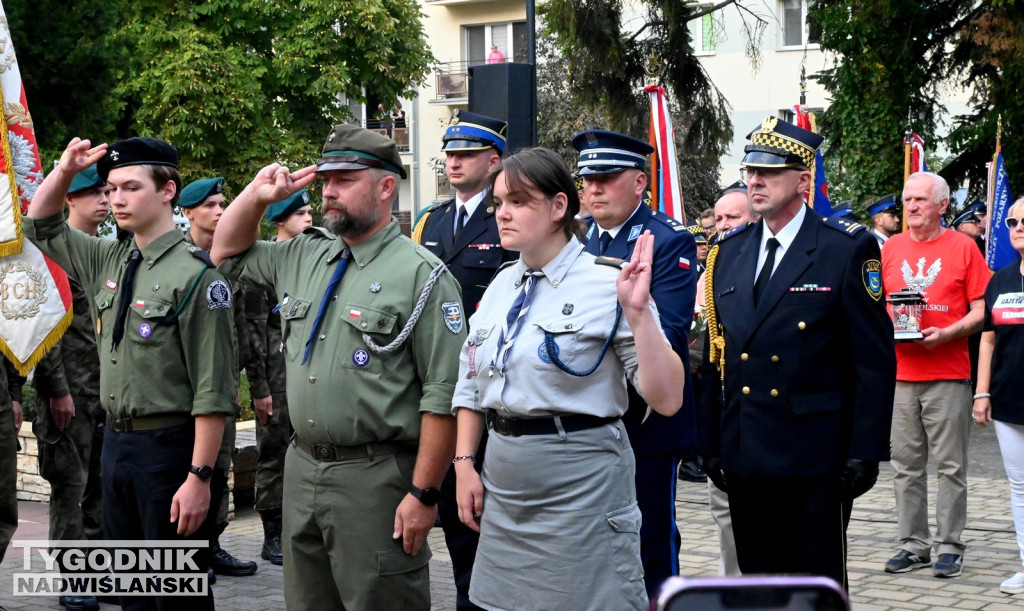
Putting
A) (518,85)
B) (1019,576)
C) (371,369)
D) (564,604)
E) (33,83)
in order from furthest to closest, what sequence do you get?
(33,83), (518,85), (1019,576), (371,369), (564,604)

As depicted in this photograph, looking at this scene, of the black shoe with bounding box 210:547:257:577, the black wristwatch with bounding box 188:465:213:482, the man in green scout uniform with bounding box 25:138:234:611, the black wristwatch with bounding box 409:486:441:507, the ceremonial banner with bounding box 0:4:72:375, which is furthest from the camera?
the black shoe with bounding box 210:547:257:577

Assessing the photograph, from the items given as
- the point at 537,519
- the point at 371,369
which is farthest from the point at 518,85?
the point at 537,519

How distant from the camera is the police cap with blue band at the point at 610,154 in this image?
5.36m

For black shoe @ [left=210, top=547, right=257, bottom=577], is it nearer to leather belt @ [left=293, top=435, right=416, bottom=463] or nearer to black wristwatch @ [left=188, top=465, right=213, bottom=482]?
black wristwatch @ [left=188, top=465, right=213, bottom=482]

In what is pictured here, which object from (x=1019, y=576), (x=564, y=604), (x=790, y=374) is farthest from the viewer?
(x=1019, y=576)

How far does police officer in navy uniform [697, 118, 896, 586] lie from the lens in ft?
15.5

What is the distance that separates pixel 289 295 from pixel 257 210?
1.17 ft

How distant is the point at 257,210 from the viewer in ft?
14.2

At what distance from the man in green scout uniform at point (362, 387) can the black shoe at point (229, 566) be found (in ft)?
10.8

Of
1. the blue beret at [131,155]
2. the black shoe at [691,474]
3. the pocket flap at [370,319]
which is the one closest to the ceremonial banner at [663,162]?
the black shoe at [691,474]

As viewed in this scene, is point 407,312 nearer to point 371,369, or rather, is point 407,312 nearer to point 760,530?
point 371,369

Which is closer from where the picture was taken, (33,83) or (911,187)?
(911,187)

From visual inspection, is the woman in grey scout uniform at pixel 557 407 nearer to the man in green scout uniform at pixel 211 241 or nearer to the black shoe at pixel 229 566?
the man in green scout uniform at pixel 211 241

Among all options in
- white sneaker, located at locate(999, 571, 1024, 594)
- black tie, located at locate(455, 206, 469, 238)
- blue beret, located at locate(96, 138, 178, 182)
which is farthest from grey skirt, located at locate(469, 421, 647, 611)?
white sneaker, located at locate(999, 571, 1024, 594)
